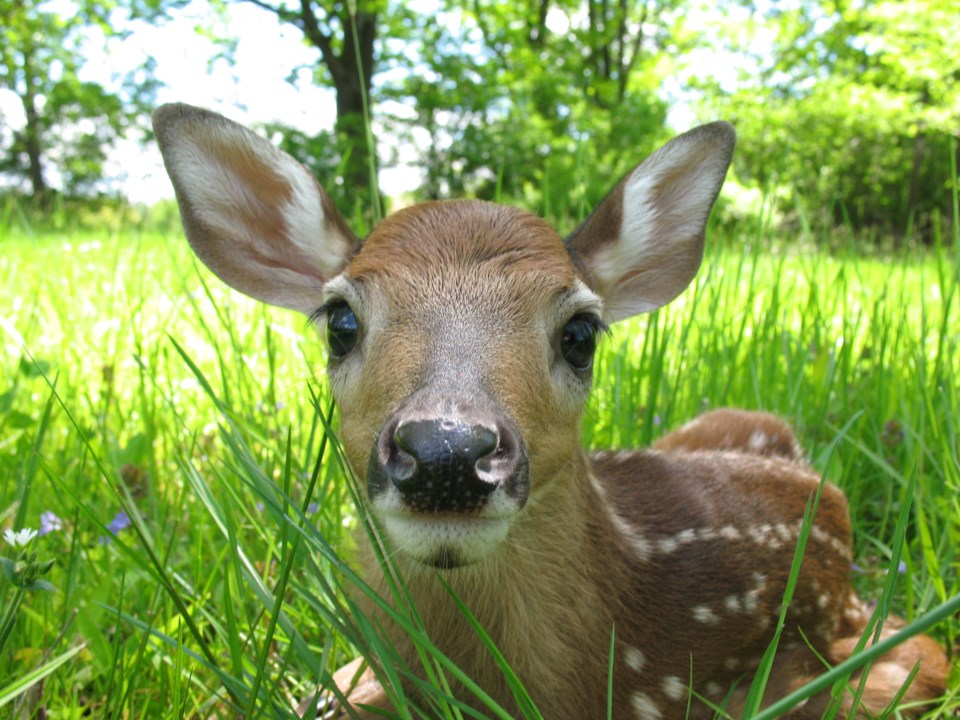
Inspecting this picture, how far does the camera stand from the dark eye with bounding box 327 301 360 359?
1876mm

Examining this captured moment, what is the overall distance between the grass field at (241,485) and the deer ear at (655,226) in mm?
316

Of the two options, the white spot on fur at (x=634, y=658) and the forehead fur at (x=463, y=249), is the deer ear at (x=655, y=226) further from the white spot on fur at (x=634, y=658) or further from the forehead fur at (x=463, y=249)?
the white spot on fur at (x=634, y=658)

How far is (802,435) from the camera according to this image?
3066 mm

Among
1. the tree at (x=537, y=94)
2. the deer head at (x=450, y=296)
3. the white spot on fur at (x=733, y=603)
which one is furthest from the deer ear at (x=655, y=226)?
the tree at (x=537, y=94)

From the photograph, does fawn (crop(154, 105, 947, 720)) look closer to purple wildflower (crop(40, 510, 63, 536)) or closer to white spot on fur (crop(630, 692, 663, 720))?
white spot on fur (crop(630, 692, 663, 720))

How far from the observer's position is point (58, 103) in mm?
20703

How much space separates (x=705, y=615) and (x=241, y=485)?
1283 millimetres

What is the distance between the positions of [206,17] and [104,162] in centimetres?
954

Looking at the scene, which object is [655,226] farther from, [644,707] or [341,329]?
[644,707]

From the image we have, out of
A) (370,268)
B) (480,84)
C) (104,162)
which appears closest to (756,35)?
(480,84)

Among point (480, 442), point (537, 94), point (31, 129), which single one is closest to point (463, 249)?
point (480, 442)

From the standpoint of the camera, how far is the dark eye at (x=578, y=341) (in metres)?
1.90

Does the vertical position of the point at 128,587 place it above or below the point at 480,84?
below

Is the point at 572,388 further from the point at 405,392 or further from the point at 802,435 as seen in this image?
the point at 802,435
